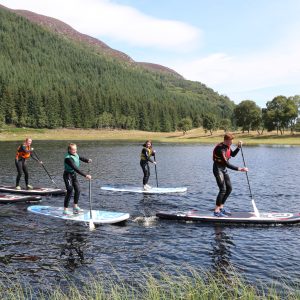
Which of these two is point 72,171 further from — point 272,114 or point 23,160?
point 272,114

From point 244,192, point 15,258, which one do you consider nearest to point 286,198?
point 244,192

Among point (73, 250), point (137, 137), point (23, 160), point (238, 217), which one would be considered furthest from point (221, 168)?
point (137, 137)

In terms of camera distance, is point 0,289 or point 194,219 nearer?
point 0,289

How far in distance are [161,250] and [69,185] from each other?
653 centimetres

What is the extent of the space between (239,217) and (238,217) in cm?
5

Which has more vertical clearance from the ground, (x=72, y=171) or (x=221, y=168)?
(x=72, y=171)

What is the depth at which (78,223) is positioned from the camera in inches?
723

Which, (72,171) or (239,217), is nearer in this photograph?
(239,217)

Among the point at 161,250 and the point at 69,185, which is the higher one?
the point at 69,185

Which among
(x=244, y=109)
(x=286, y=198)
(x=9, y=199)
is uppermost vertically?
(x=244, y=109)

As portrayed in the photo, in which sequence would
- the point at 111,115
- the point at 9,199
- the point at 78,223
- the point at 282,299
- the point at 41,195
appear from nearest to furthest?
the point at 282,299 → the point at 78,223 → the point at 9,199 → the point at 41,195 → the point at 111,115

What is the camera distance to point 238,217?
59.9 ft

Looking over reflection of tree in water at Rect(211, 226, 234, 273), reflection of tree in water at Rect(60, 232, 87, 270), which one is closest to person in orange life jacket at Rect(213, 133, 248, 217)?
reflection of tree in water at Rect(211, 226, 234, 273)

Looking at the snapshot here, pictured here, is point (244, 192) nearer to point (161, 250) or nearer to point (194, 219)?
point (194, 219)
